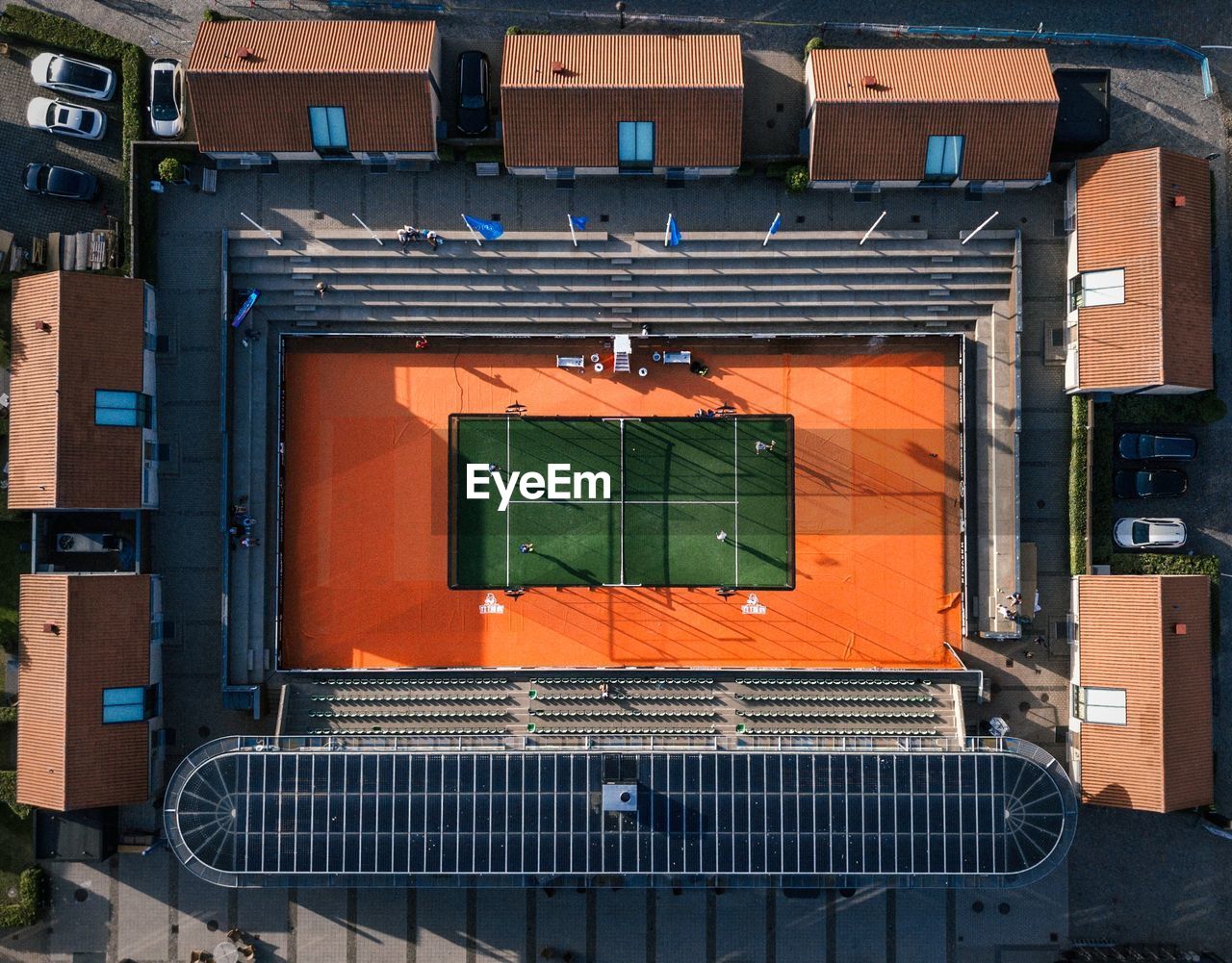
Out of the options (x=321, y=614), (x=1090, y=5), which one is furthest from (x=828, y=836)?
(x=1090, y=5)

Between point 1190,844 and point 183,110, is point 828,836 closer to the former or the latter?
point 1190,844

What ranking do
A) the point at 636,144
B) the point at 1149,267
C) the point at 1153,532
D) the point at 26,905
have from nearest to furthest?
the point at 1149,267
the point at 636,144
the point at 26,905
the point at 1153,532

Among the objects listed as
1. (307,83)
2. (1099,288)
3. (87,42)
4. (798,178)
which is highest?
(87,42)

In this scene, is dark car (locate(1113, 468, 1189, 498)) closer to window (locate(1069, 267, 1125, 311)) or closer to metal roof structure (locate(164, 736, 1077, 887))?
window (locate(1069, 267, 1125, 311))

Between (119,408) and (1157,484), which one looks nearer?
(119,408)

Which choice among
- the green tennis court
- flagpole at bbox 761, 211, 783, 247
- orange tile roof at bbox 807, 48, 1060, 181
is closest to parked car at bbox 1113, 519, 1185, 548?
the green tennis court

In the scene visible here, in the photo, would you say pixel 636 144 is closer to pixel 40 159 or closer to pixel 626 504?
pixel 626 504

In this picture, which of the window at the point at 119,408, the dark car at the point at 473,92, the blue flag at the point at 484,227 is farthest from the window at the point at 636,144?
the window at the point at 119,408

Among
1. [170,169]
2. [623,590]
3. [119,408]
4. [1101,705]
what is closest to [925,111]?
[623,590]
